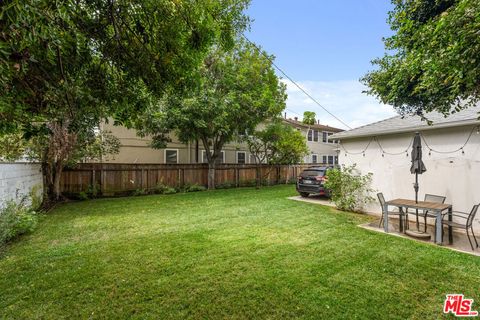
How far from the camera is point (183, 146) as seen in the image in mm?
15242

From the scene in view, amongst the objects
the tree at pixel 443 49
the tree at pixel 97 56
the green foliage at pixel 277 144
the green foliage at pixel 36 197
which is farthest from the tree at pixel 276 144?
the tree at pixel 97 56

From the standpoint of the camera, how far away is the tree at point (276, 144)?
46.4ft

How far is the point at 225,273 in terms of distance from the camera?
3.45 metres

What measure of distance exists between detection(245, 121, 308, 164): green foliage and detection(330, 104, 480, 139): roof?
5.67 meters

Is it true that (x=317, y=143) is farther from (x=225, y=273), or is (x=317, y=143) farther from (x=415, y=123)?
(x=225, y=273)

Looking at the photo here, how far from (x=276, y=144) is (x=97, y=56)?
12605mm

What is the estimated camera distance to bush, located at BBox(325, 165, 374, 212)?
7.84 m

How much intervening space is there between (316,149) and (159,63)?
74.2 feet

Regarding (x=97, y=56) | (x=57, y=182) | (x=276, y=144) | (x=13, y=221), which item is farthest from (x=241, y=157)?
(x=97, y=56)

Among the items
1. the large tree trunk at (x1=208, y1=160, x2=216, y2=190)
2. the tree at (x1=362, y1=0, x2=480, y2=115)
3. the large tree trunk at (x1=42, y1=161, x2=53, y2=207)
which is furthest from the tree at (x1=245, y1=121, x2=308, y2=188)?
the large tree trunk at (x1=42, y1=161, x2=53, y2=207)

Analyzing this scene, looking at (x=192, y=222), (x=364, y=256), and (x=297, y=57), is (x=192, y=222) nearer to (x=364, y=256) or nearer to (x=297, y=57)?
(x=364, y=256)

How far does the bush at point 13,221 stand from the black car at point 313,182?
9.62 metres

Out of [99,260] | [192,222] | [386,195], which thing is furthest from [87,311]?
[386,195]

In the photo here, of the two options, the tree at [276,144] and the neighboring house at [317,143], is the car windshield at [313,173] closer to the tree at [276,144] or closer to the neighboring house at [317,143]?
the tree at [276,144]
